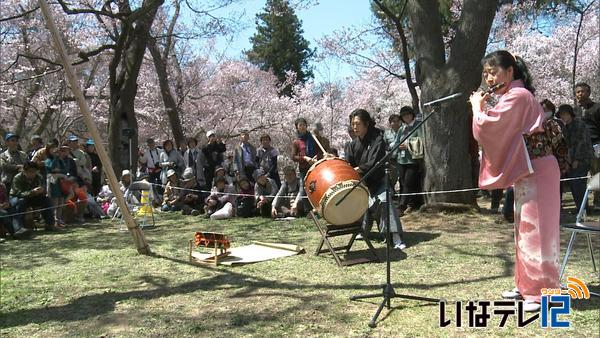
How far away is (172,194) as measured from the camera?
420 inches

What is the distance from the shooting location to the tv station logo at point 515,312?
10.8 feet

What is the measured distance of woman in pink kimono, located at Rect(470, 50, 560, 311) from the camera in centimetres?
342

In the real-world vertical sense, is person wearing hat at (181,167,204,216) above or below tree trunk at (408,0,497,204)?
below

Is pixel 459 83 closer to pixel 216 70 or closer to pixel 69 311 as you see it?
pixel 69 311

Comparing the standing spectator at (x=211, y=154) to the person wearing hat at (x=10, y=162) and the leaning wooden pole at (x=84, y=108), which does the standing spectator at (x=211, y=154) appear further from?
the leaning wooden pole at (x=84, y=108)

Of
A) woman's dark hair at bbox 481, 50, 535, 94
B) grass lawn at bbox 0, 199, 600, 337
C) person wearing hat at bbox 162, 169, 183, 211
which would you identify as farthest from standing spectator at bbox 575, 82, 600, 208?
person wearing hat at bbox 162, 169, 183, 211

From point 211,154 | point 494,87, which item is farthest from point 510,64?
point 211,154

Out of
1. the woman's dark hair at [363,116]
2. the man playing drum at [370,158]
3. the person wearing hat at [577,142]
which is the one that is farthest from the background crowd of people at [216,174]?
the woman's dark hair at [363,116]

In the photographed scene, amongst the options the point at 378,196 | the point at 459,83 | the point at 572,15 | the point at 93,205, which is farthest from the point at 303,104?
the point at 378,196

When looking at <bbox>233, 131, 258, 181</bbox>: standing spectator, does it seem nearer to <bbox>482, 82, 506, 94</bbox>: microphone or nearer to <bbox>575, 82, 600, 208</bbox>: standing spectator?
<bbox>575, 82, 600, 208</bbox>: standing spectator

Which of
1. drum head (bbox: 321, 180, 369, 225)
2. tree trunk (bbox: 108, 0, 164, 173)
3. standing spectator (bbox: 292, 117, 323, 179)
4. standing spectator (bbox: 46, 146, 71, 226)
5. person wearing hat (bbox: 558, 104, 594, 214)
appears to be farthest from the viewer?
tree trunk (bbox: 108, 0, 164, 173)

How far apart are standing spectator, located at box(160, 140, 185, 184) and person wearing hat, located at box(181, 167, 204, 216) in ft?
1.87

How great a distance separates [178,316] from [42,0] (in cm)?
358

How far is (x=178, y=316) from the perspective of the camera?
148 inches
